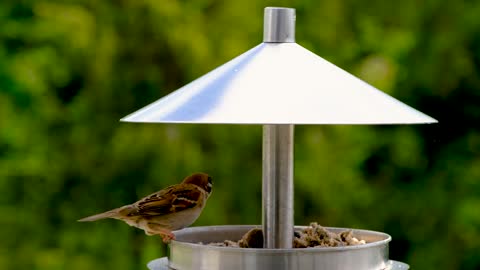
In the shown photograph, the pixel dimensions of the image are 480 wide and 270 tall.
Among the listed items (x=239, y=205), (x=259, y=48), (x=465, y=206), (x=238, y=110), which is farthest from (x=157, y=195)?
(x=465, y=206)

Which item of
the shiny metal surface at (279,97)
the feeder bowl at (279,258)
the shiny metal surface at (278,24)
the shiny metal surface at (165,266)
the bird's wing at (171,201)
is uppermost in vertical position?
the shiny metal surface at (278,24)

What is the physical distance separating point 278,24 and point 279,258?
2.03 feet

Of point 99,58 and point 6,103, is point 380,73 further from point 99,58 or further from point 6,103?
point 6,103

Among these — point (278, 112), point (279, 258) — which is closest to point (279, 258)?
point (279, 258)

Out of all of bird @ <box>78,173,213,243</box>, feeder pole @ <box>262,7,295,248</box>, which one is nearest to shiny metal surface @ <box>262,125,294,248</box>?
feeder pole @ <box>262,7,295,248</box>

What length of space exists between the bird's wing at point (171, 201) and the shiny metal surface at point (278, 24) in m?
0.59

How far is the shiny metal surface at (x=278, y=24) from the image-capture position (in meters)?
2.64

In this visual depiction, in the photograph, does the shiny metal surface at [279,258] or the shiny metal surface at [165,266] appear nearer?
the shiny metal surface at [279,258]

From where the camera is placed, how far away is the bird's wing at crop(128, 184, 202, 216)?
3.03m

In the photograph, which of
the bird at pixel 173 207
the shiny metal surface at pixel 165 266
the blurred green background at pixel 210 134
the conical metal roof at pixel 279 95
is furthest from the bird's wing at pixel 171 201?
the blurred green background at pixel 210 134

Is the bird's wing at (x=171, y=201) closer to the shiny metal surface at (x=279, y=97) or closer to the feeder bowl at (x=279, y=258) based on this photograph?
the feeder bowl at (x=279, y=258)

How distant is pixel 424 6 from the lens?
451 cm

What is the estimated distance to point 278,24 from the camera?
2.65m

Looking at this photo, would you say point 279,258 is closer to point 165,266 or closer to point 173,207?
point 165,266
